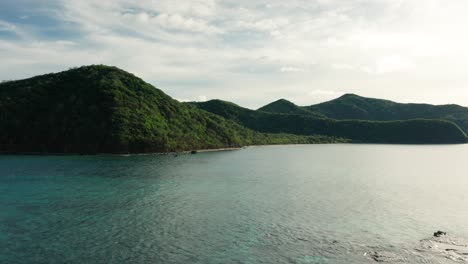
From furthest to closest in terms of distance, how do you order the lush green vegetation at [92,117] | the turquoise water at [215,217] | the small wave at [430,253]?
the lush green vegetation at [92,117] → the turquoise water at [215,217] → the small wave at [430,253]

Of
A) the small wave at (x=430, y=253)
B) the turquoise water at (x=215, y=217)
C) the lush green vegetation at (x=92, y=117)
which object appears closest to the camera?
the small wave at (x=430, y=253)

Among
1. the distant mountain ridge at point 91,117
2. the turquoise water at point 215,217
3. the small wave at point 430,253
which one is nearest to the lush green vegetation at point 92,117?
the distant mountain ridge at point 91,117

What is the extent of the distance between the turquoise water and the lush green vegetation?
191ft

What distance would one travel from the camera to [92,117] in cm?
15350

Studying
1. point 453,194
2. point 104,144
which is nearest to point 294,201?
point 453,194

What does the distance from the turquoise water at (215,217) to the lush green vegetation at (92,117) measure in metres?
58.3

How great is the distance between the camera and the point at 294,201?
197ft

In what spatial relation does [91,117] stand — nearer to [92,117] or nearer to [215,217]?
[92,117]

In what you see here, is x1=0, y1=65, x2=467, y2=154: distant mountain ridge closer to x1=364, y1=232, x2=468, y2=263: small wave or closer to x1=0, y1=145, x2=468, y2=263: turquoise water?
x1=0, y1=145, x2=468, y2=263: turquoise water

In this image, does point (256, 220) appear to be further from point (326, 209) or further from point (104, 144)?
point (104, 144)

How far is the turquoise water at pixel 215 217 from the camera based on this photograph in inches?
1373

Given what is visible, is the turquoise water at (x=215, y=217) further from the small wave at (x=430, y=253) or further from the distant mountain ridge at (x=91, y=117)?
the distant mountain ridge at (x=91, y=117)

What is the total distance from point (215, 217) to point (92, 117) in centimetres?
12268

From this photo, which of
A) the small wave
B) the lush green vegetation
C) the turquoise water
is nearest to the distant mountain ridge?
the lush green vegetation
